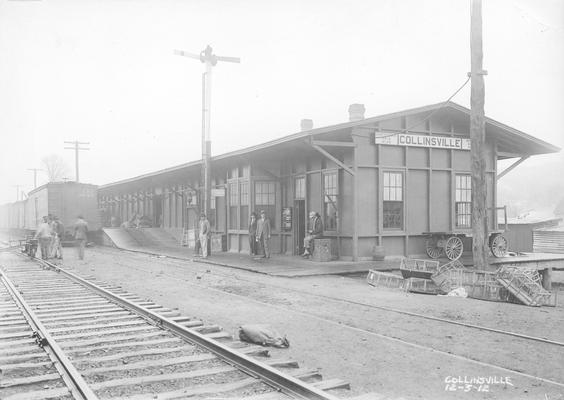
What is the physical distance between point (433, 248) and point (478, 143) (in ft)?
17.5

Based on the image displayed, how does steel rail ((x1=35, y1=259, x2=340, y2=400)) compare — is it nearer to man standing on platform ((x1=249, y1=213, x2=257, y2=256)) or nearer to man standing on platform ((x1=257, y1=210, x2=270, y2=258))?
man standing on platform ((x1=257, y1=210, x2=270, y2=258))

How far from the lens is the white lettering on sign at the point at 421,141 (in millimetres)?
15461

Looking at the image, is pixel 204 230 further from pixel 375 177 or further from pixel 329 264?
pixel 375 177

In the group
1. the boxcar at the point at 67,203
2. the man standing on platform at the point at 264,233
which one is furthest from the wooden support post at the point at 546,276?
the boxcar at the point at 67,203

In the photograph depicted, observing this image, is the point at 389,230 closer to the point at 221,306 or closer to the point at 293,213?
the point at 293,213

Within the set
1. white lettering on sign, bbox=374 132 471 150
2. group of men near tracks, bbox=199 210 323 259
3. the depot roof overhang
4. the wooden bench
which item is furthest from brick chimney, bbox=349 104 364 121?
the wooden bench

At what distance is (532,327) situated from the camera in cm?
754

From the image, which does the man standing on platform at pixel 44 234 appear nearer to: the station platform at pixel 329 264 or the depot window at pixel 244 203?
the station platform at pixel 329 264

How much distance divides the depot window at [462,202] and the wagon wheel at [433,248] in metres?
1.39

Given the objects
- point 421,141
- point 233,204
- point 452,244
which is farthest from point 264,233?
point 452,244

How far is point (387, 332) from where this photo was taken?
7047mm

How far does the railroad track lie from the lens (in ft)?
14.3

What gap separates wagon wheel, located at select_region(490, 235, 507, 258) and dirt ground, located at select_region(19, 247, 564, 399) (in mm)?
6060

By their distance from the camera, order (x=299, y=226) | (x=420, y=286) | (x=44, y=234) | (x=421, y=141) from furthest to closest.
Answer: (x=44, y=234)
(x=299, y=226)
(x=421, y=141)
(x=420, y=286)
